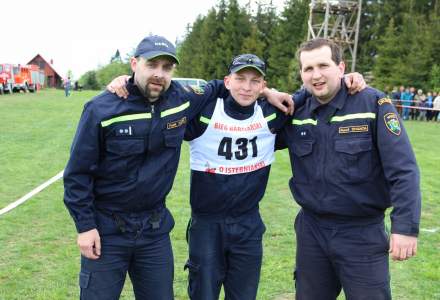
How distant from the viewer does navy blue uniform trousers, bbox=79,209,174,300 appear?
3.09 meters

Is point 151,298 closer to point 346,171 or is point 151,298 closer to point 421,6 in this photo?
point 346,171

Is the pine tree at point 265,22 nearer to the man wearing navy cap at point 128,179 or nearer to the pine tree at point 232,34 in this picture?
the pine tree at point 232,34

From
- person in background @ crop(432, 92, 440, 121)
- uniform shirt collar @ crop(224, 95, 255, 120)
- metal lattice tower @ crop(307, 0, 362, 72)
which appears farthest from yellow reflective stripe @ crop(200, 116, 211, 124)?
metal lattice tower @ crop(307, 0, 362, 72)

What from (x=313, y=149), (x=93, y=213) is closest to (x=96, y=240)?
(x=93, y=213)

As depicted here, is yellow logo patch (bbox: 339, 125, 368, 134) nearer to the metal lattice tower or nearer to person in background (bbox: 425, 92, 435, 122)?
A: person in background (bbox: 425, 92, 435, 122)

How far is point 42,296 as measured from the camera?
4332 millimetres

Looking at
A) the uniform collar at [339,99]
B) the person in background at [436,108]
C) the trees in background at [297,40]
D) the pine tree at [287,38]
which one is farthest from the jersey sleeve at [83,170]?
the pine tree at [287,38]

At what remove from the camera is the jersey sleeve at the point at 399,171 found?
290 centimetres

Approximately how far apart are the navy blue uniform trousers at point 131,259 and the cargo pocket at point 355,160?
48.4 inches

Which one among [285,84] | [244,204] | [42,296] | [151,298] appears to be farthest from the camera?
[285,84]

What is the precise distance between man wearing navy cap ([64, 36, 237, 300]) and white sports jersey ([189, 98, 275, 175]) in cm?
30

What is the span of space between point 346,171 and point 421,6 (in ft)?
119

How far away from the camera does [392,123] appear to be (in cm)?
303

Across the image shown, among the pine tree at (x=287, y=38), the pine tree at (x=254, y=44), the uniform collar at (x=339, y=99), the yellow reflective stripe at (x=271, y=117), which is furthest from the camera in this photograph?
the pine tree at (x=254, y=44)
